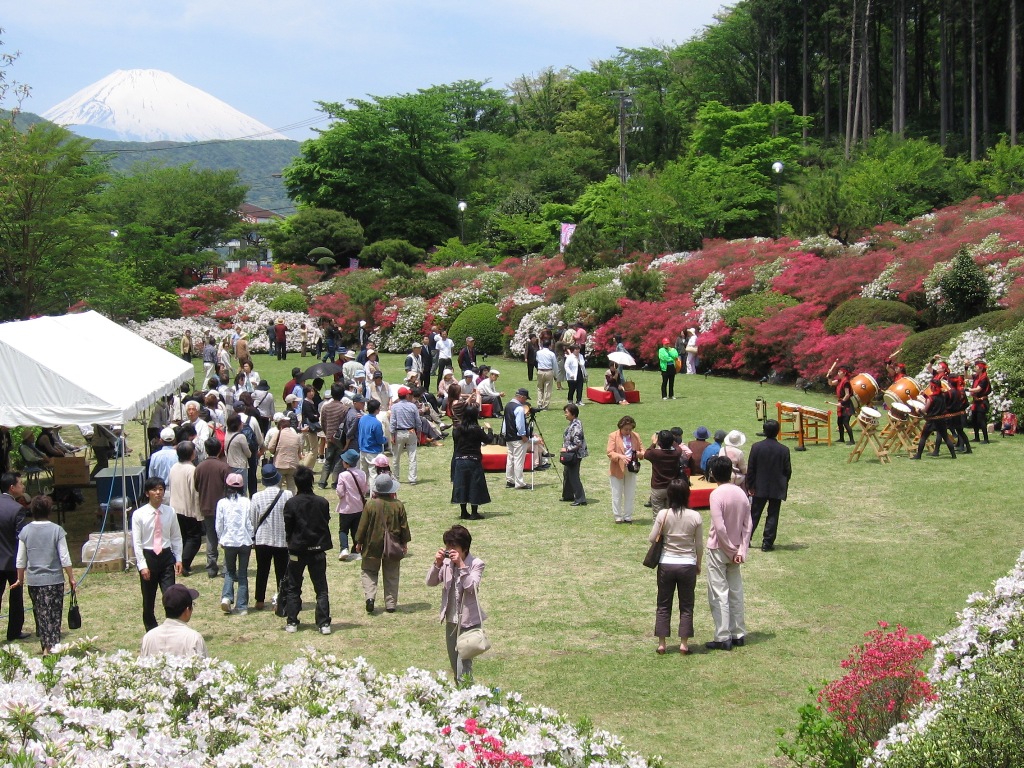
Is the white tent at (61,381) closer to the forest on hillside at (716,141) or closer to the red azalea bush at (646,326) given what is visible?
the red azalea bush at (646,326)

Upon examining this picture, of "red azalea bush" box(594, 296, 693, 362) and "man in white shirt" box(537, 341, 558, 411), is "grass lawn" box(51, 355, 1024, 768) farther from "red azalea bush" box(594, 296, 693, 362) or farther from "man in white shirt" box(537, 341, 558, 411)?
"red azalea bush" box(594, 296, 693, 362)

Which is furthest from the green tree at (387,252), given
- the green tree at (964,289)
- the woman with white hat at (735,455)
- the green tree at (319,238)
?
the woman with white hat at (735,455)

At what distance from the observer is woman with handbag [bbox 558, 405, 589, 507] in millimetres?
13531

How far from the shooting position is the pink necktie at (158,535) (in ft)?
29.8

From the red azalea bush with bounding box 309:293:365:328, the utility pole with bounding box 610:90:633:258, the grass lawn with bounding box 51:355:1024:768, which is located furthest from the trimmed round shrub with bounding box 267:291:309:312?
the grass lawn with bounding box 51:355:1024:768

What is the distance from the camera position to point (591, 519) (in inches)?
530

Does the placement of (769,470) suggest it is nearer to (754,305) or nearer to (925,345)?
(925,345)

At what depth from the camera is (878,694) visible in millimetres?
5742

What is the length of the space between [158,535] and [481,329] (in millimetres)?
25531

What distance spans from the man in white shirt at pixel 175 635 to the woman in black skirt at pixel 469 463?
7.04 m

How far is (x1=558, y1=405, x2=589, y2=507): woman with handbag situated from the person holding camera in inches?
30.4

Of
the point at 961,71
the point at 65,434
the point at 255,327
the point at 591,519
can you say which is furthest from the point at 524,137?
the point at 591,519

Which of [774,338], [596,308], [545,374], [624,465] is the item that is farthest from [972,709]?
[596,308]

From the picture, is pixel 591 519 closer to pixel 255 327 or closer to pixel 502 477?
pixel 502 477
